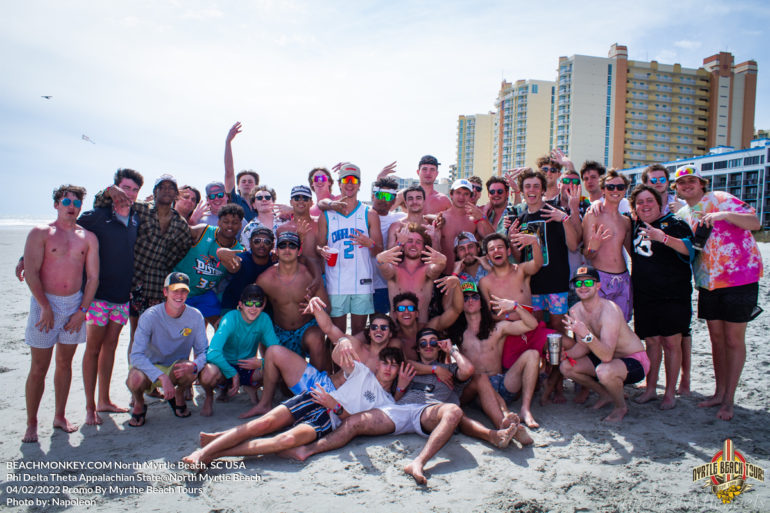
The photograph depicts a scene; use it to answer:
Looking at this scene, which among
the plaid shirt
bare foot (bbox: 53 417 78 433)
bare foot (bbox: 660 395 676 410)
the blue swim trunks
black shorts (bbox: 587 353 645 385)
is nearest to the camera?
bare foot (bbox: 53 417 78 433)

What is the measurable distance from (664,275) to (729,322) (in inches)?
30.7

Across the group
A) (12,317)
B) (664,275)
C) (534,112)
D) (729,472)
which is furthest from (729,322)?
(534,112)

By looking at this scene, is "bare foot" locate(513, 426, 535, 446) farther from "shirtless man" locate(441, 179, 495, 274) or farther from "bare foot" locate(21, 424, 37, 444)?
"bare foot" locate(21, 424, 37, 444)

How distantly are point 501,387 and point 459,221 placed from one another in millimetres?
2382

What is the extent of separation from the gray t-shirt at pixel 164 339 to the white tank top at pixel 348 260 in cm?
163

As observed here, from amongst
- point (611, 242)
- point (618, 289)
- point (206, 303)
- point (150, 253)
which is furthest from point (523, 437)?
point (150, 253)

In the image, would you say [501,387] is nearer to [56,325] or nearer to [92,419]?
[92,419]

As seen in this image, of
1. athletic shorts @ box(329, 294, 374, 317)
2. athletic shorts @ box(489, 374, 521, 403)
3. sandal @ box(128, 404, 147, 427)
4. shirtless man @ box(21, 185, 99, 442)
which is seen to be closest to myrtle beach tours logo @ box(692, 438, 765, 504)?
athletic shorts @ box(489, 374, 521, 403)

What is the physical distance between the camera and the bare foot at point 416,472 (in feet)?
11.3

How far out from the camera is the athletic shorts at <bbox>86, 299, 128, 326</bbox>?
15.5 ft

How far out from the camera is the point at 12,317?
9500 mm

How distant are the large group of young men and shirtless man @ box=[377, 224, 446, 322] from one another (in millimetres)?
18

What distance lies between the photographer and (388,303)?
6008 mm

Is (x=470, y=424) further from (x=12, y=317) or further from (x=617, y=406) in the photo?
(x=12, y=317)
